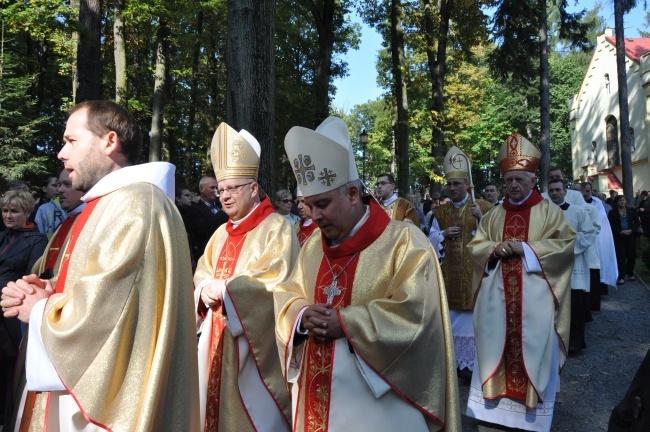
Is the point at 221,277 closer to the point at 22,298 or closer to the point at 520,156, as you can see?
the point at 22,298

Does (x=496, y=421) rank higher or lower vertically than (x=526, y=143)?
lower

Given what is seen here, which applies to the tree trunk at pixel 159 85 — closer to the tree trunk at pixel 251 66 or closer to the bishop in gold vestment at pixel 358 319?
the tree trunk at pixel 251 66

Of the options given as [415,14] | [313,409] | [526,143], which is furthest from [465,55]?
[313,409]

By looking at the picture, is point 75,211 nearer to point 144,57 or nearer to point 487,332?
point 487,332

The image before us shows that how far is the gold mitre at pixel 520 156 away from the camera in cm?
604

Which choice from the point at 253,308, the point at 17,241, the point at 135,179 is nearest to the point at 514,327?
the point at 253,308

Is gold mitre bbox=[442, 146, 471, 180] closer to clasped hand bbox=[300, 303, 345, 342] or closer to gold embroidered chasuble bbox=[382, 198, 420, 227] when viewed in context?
gold embroidered chasuble bbox=[382, 198, 420, 227]

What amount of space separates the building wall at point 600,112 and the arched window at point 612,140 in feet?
0.77

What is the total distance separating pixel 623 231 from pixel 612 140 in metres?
31.4

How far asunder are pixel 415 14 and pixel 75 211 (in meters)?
19.9

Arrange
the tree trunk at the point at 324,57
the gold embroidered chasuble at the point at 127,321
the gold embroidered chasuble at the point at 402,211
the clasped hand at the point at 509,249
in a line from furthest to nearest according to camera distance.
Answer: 1. the tree trunk at the point at 324,57
2. the gold embroidered chasuble at the point at 402,211
3. the clasped hand at the point at 509,249
4. the gold embroidered chasuble at the point at 127,321

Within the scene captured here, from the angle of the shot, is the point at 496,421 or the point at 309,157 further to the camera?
the point at 496,421

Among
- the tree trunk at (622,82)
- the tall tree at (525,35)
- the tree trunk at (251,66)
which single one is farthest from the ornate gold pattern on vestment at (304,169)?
the tree trunk at (622,82)

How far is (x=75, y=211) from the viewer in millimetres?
4293
